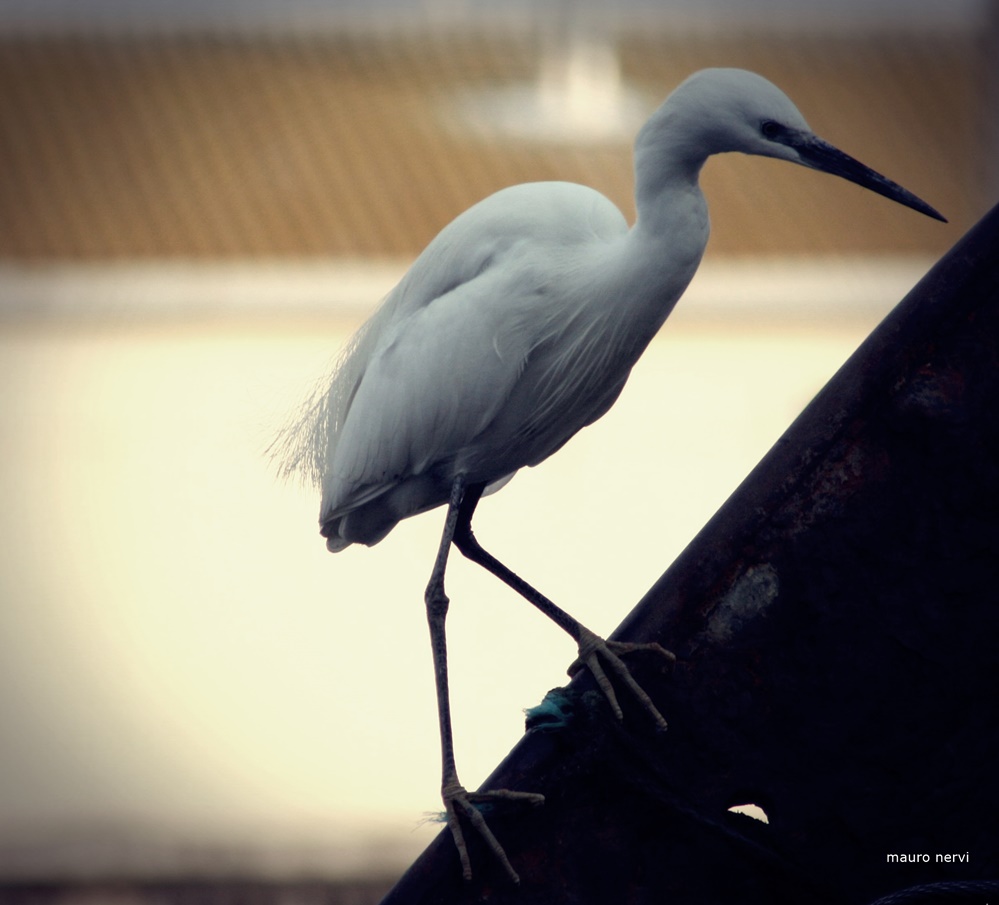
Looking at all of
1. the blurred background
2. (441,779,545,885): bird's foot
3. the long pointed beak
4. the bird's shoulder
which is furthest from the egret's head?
the blurred background

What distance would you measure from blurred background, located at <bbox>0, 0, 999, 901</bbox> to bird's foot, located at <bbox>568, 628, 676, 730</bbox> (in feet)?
14.1

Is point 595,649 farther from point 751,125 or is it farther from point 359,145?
point 359,145

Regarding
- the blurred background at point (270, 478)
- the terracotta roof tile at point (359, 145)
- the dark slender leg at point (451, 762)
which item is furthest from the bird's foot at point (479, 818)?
the terracotta roof tile at point (359, 145)

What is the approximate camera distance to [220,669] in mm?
6234

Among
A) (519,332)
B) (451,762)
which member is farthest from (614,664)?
(519,332)

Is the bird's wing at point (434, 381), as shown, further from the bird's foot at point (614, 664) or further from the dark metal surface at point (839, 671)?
the dark metal surface at point (839, 671)

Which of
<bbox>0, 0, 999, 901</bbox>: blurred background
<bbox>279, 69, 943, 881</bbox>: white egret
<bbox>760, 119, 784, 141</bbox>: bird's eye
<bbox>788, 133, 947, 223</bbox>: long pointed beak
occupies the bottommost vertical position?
<bbox>788, 133, 947, 223</bbox>: long pointed beak

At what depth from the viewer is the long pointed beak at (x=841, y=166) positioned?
145 centimetres

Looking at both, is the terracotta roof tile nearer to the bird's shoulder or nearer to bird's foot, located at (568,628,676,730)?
the bird's shoulder

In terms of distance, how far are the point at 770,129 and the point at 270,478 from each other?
14.9 feet

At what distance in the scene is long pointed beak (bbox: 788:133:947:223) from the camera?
1454 mm

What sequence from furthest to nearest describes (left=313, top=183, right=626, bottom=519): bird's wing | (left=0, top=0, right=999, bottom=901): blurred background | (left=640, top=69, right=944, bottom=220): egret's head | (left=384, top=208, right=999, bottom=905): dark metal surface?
(left=0, top=0, right=999, bottom=901): blurred background, (left=313, top=183, right=626, bottom=519): bird's wing, (left=640, top=69, right=944, bottom=220): egret's head, (left=384, top=208, right=999, bottom=905): dark metal surface

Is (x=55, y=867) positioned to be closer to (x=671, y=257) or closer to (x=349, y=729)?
(x=349, y=729)

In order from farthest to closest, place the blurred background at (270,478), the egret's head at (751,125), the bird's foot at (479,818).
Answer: the blurred background at (270,478), the egret's head at (751,125), the bird's foot at (479,818)
